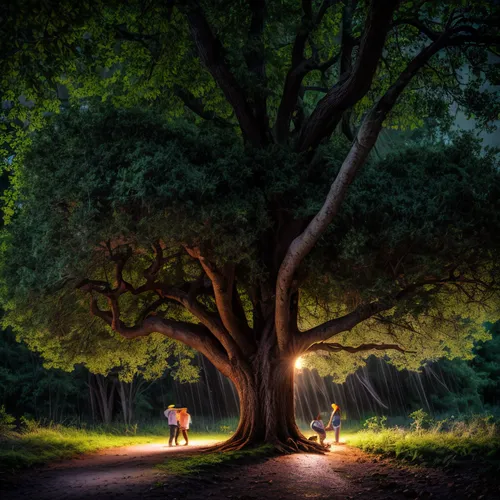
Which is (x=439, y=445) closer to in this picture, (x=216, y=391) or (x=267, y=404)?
(x=267, y=404)

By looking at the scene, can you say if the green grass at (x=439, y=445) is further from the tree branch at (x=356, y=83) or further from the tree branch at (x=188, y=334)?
the tree branch at (x=356, y=83)

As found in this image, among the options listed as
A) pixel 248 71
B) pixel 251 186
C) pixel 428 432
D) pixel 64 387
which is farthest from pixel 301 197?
pixel 64 387

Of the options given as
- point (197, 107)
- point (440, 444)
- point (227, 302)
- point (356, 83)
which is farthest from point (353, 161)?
point (197, 107)

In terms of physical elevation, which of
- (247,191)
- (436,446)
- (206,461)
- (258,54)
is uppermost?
(258,54)

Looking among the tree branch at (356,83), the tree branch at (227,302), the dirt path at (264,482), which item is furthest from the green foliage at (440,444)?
the tree branch at (356,83)

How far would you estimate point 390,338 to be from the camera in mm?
18328

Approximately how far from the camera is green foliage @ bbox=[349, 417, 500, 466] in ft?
34.7

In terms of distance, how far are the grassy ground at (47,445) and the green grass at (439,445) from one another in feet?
24.8

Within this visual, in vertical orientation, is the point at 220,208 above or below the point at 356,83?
below

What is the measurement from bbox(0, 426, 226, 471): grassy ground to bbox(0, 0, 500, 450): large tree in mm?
2779

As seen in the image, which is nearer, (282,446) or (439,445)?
(439,445)

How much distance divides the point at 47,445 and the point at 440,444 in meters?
9.40

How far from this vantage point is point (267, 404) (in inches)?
540

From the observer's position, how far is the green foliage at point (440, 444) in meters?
10.6
